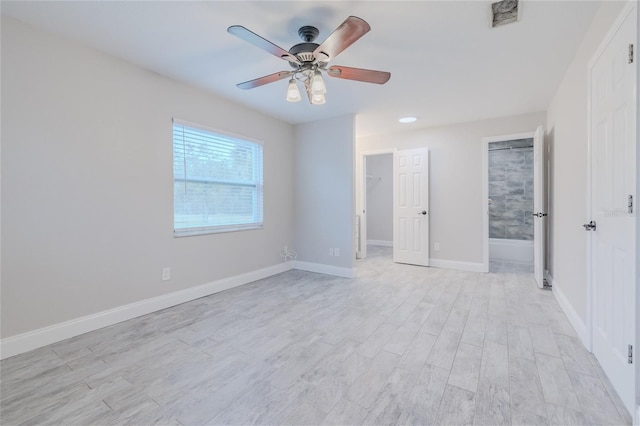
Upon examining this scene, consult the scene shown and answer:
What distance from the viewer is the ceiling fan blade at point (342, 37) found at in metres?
1.53

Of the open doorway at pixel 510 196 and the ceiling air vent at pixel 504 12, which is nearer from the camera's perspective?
the ceiling air vent at pixel 504 12

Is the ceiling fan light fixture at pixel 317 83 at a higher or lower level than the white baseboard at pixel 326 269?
higher

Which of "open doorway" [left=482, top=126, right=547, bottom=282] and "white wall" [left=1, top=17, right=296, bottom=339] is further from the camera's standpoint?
"open doorway" [left=482, top=126, right=547, bottom=282]

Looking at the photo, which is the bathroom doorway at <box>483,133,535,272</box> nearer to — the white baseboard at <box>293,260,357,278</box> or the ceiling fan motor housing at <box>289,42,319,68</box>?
the white baseboard at <box>293,260,357,278</box>

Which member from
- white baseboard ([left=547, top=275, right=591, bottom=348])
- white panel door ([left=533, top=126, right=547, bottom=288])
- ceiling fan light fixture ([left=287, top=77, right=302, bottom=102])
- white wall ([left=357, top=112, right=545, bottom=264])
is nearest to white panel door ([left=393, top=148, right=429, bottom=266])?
white wall ([left=357, top=112, right=545, bottom=264])

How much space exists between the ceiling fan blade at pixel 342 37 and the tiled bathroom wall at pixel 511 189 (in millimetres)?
5133

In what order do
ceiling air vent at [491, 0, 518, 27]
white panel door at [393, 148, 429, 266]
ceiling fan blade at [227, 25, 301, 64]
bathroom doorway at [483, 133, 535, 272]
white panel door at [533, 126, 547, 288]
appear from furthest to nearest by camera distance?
bathroom doorway at [483, 133, 535, 272], white panel door at [393, 148, 429, 266], white panel door at [533, 126, 547, 288], ceiling air vent at [491, 0, 518, 27], ceiling fan blade at [227, 25, 301, 64]

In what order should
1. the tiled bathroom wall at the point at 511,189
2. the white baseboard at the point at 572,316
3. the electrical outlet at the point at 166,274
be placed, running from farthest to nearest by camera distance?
the tiled bathroom wall at the point at 511,189 → the electrical outlet at the point at 166,274 → the white baseboard at the point at 572,316

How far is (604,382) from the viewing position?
5.47 ft

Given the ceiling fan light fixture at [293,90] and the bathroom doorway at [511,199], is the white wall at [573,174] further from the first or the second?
the bathroom doorway at [511,199]

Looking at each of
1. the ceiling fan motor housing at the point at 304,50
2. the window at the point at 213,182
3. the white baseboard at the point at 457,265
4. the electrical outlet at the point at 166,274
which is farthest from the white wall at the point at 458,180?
the electrical outlet at the point at 166,274

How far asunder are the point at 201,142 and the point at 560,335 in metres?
3.97

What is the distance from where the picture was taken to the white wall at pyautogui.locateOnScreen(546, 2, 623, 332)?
2.12 meters

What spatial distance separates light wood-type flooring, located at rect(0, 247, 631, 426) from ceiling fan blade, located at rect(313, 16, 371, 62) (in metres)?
2.07
